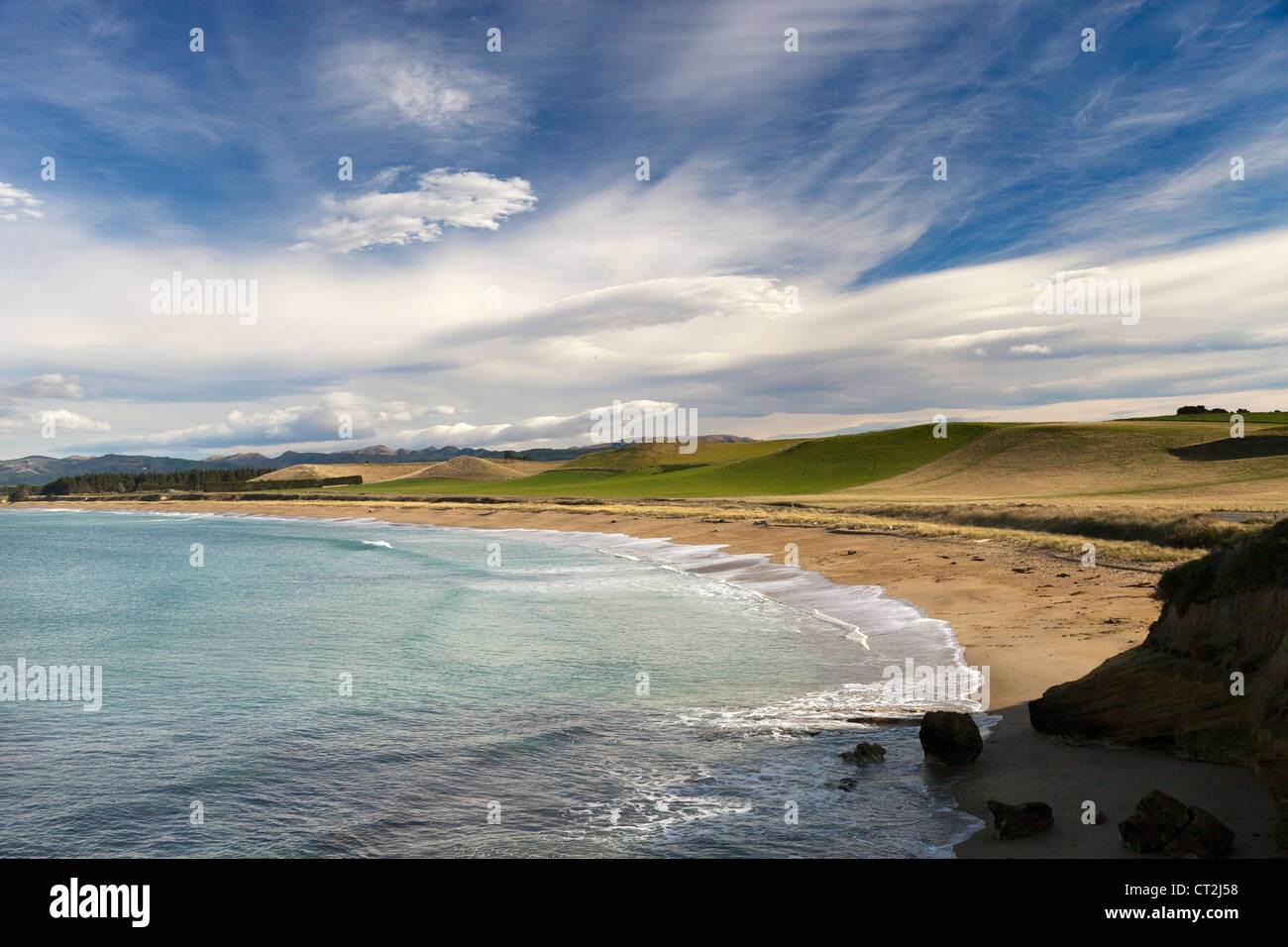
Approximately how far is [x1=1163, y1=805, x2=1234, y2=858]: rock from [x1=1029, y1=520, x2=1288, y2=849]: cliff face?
32.0 inches

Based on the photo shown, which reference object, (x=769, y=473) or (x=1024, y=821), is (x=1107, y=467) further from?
(x=1024, y=821)

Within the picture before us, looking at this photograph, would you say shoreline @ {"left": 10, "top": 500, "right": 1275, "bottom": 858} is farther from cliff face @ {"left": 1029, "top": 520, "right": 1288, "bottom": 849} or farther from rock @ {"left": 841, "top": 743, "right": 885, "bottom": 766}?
rock @ {"left": 841, "top": 743, "right": 885, "bottom": 766}

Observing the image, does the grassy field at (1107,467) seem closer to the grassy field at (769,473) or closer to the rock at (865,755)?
the grassy field at (769,473)

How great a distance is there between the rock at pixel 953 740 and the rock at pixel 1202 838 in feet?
12.3

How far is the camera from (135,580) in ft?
140

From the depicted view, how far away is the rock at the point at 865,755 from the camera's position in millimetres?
11648

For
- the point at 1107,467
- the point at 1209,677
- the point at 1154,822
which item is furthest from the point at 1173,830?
the point at 1107,467

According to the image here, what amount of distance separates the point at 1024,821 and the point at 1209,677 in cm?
337

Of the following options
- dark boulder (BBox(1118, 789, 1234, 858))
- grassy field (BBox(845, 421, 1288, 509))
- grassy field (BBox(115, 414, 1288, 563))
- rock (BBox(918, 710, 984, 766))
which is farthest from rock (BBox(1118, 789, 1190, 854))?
grassy field (BBox(845, 421, 1288, 509))

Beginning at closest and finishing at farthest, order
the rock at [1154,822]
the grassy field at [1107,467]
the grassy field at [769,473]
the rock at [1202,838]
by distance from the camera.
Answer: the rock at [1202,838] → the rock at [1154,822] → the grassy field at [1107,467] → the grassy field at [769,473]

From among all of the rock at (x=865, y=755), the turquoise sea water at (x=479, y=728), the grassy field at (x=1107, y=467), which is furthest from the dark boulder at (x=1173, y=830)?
the grassy field at (x=1107, y=467)

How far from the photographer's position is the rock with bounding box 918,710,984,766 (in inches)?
438
